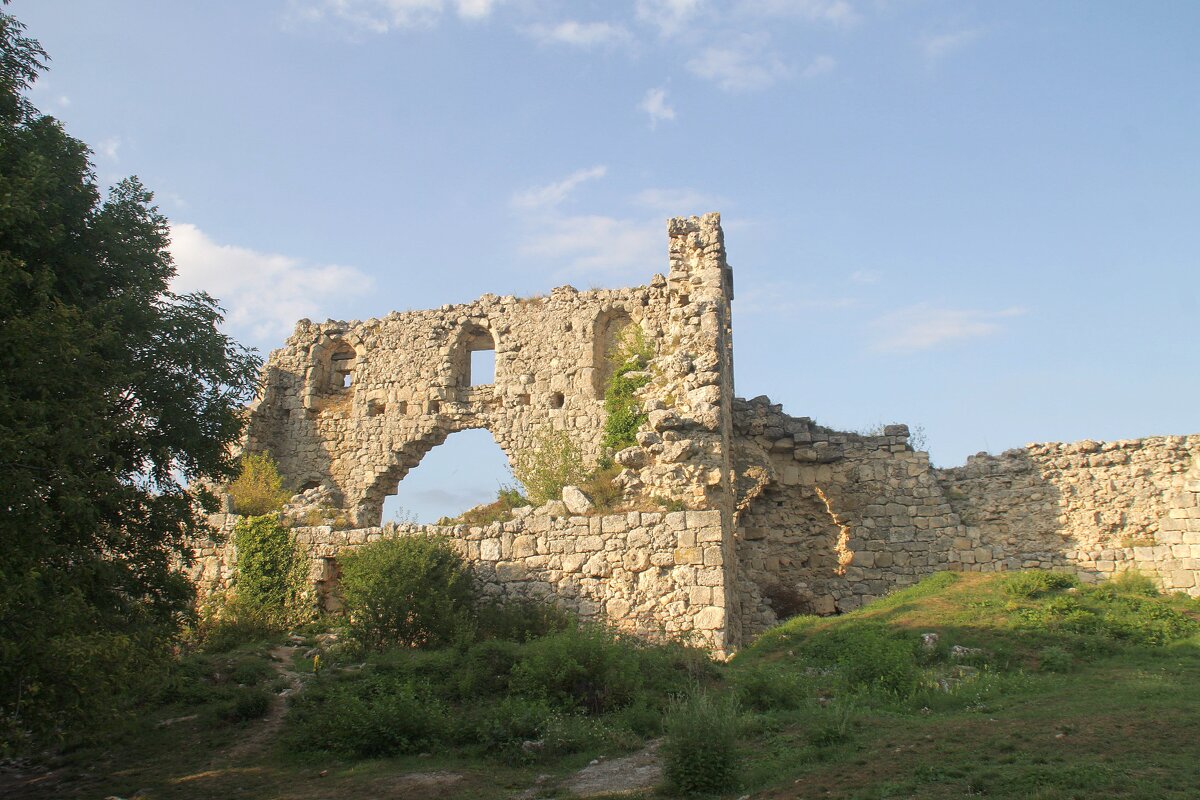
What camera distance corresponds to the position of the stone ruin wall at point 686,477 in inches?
559

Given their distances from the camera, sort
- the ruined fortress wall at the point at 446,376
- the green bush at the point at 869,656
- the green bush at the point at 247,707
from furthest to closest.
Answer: the ruined fortress wall at the point at 446,376 < the green bush at the point at 247,707 < the green bush at the point at 869,656

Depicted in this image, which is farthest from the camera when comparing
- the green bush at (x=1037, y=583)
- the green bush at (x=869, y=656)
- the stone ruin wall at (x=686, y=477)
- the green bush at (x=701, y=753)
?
the stone ruin wall at (x=686, y=477)

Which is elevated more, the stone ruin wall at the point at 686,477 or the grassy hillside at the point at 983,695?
the stone ruin wall at the point at 686,477

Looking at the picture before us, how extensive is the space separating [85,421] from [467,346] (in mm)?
14632

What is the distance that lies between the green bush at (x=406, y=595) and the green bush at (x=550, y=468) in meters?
2.31

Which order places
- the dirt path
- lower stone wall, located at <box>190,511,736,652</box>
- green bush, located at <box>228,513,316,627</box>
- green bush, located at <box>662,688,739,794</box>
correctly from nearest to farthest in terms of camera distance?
green bush, located at <box>662,688,739,794</box>, the dirt path, lower stone wall, located at <box>190,511,736,652</box>, green bush, located at <box>228,513,316,627</box>

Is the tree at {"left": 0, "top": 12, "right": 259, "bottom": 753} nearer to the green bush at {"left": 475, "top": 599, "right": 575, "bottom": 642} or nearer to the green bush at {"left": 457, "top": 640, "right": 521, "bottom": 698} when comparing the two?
the green bush at {"left": 457, "top": 640, "right": 521, "bottom": 698}

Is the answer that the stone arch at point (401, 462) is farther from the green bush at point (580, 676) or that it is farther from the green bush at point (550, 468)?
the green bush at point (580, 676)

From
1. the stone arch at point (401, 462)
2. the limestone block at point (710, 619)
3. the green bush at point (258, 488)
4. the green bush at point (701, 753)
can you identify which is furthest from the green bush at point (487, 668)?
the stone arch at point (401, 462)

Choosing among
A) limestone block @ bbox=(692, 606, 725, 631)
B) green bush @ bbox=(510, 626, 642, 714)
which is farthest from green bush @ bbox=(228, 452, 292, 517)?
limestone block @ bbox=(692, 606, 725, 631)

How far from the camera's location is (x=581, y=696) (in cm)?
1080

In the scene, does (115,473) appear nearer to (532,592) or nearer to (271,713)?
(271,713)

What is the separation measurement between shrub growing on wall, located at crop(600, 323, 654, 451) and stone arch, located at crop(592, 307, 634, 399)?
29 cm

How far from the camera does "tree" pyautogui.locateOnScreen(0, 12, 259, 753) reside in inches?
295
